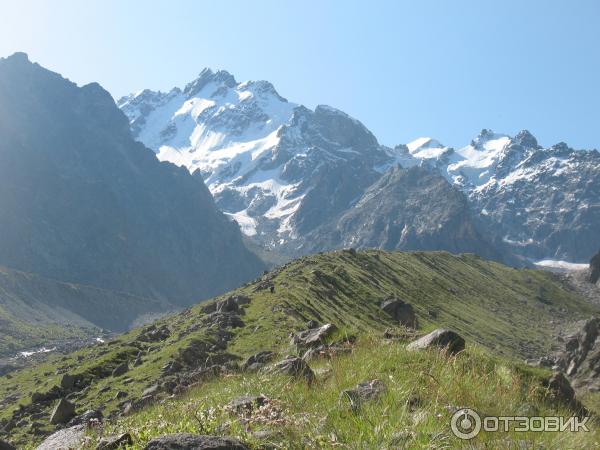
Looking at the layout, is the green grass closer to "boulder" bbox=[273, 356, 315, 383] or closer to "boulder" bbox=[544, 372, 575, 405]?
"boulder" bbox=[273, 356, 315, 383]

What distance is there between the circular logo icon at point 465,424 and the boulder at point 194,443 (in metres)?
2.95

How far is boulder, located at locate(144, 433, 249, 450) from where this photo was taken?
7902 millimetres

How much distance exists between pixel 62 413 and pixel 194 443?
27467mm

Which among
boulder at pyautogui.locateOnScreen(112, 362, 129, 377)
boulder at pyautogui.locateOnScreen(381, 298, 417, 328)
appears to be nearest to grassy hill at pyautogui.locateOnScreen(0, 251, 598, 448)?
boulder at pyautogui.locateOnScreen(112, 362, 129, 377)

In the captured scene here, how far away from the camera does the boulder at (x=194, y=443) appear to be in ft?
25.9

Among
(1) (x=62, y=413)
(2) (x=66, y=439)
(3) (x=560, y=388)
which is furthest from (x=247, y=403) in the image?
(1) (x=62, y=413)

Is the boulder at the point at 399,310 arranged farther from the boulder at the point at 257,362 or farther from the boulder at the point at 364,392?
the boulder at the point at 364,392

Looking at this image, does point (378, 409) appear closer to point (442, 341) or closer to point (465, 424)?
point (465, 424)

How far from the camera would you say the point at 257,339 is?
46906 mm

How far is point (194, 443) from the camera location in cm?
800

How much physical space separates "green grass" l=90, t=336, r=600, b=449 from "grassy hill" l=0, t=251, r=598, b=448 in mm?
32

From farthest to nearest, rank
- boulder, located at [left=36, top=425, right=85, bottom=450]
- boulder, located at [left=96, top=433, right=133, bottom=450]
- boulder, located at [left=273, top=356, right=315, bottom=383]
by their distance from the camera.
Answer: boulder, located at [left=273, top=356, right=315, bottom=383] → boulder, located at [left=36, top=425, right=85, bottom=450] → boulder, located at [left=96, top=433, right=133, bottom=450]

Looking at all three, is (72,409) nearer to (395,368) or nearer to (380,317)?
(395,368)

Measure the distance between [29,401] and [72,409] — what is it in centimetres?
1249
